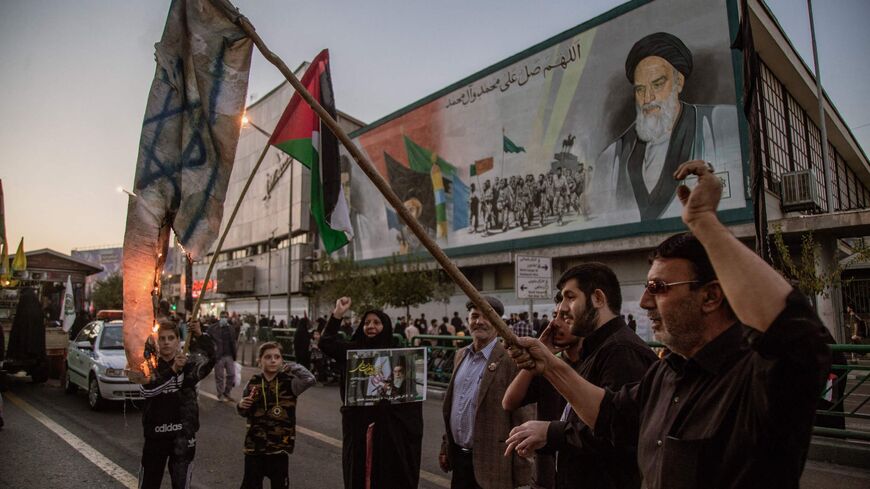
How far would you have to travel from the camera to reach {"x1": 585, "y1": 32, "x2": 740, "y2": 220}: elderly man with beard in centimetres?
2044

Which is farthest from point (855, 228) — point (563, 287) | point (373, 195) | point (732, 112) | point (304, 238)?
point (304, 238)

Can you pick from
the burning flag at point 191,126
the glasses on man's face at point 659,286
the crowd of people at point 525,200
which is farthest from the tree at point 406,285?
the glasses on man's face at point 659,286

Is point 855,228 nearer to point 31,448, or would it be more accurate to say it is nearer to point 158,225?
point 158,225

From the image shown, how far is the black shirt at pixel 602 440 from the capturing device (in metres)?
2.22

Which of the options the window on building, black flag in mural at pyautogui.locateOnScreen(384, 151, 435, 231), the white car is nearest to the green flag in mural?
black flag in mural at pyautogui.locateOnScreen(384, 151, 435, 231)

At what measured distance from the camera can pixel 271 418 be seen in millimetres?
4234

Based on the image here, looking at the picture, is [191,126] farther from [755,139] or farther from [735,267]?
[755,139]

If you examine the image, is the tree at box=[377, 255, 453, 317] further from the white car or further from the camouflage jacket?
the camouflage jacket

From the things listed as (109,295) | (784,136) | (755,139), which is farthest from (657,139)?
(109,295)

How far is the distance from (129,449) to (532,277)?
8360 mm

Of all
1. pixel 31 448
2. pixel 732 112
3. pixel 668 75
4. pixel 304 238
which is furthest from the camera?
pixel 304 238

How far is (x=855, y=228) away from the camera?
1723 cm

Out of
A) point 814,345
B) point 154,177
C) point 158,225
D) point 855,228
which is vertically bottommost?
point 814,345

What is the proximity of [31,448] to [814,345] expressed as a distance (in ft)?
29.2
